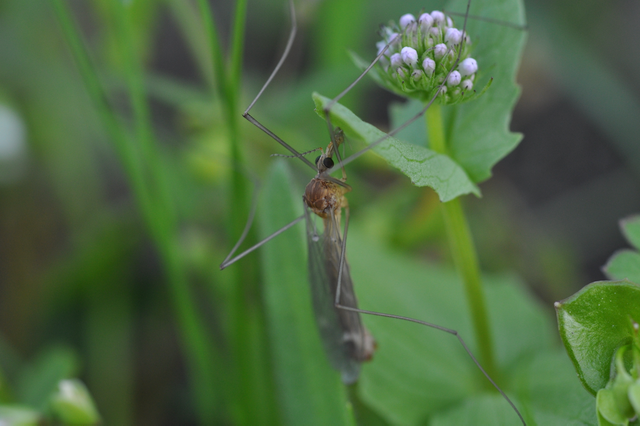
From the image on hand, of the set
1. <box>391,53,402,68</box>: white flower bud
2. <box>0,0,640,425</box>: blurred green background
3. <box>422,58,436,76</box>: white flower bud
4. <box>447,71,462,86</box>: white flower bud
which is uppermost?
<box>0,0,640,425</box>: blurred green background

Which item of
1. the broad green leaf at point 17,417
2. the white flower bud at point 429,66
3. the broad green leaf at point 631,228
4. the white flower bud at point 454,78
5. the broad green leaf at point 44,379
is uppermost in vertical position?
the white flower bud at point 429,66

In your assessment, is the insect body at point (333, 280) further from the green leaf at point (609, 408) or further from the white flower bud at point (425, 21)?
the green leaf at point (609, 408)

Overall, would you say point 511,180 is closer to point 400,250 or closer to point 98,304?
point 400,250

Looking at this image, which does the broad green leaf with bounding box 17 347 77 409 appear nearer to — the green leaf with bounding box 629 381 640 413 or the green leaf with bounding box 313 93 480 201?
the green leaf with bounding box 313 93 480 201

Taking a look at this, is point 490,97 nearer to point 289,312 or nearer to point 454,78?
point 454,78

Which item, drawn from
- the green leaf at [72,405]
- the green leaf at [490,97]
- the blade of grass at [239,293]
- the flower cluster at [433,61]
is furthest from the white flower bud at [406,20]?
the green leaf at [72,405]

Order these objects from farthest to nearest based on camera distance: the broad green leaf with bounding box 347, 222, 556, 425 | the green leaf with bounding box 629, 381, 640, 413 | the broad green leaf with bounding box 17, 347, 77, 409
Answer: the broad green leaf with bounding box 17, 347, 77, 409 < the broad green leaf with bounding box 347, 222, 556, 425 < the green leaf with bounding box 629, 381, 640, 413

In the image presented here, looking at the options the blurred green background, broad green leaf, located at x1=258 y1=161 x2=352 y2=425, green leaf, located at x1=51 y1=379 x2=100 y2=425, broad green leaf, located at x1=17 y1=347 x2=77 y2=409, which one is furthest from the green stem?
broad green leaf, located at x1=17 y1=347 x2=77 y2=409
